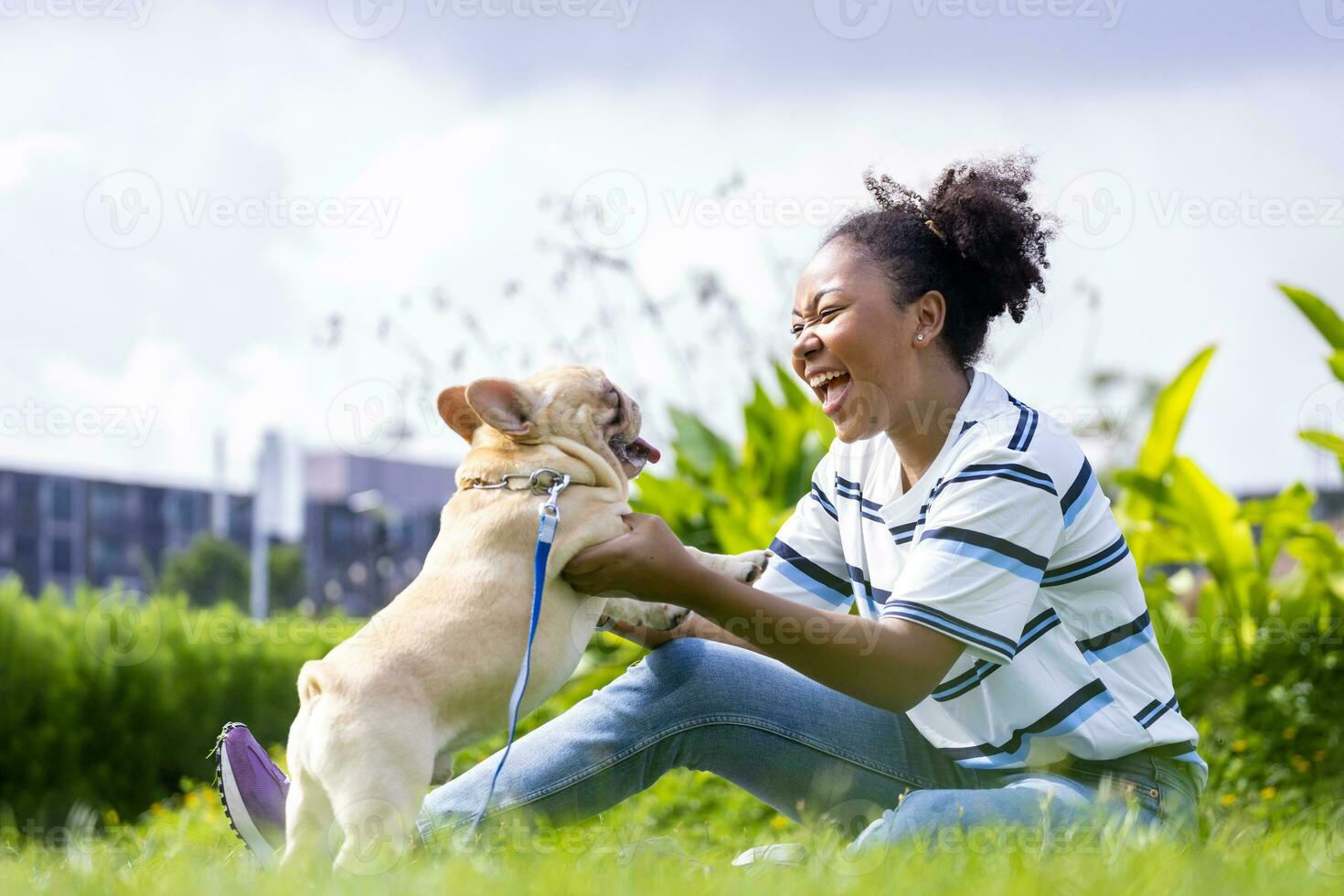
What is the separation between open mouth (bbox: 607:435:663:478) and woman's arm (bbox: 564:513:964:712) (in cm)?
47

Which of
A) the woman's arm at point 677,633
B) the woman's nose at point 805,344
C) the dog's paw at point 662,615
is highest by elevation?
the woman's nose at point 805,344

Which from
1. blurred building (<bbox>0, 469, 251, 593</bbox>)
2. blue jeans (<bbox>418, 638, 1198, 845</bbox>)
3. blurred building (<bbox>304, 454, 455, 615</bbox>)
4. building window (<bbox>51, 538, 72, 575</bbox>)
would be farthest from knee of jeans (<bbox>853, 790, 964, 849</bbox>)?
building window (<bbox>51, 538, 72, 575</bbox>)

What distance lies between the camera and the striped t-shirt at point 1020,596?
2686 mm

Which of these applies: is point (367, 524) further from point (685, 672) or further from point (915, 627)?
point (915, 627)

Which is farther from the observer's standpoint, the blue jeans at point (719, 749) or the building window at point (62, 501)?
the building window at point (62, 501)

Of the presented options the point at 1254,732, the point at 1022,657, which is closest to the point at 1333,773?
the point at 1254,732

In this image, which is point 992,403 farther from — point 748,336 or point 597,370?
point 748,336

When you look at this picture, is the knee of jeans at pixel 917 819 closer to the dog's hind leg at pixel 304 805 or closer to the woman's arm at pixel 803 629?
the woman's arm at pixel 803 629

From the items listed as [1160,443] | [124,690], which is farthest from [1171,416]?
[124,690]

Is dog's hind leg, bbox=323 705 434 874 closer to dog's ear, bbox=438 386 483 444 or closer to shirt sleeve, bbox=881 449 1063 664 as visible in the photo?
dog's ear, bbox=438 386 483 444

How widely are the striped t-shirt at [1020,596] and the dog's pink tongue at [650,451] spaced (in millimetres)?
585

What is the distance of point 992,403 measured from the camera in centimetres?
305

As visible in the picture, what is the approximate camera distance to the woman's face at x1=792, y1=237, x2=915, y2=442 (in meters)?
2.98

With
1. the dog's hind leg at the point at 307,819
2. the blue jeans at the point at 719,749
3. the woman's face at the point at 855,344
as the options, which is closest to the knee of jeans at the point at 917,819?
the blue jeans at the point at 719,749
